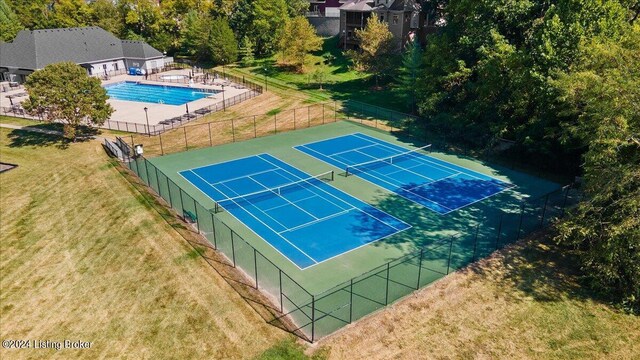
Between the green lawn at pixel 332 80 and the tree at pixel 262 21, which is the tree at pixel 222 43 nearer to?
the green lawn at pixel 332 80

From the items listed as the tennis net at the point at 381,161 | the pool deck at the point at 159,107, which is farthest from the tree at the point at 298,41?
the tennis net at the point at 381,161

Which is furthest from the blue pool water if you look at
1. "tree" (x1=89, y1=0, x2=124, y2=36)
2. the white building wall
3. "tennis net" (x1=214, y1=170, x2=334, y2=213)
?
"tennis net" (x1=214, y1=170, x2=334, y2=213)

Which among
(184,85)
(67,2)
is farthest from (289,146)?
(67,2)

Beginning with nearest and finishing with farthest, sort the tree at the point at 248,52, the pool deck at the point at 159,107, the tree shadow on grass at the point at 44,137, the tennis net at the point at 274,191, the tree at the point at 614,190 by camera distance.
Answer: the tree at the point at 614,190
the tennis net at the point at 274,191
the tree shadow on grass at the point at 44,137
the pool deck at the point at 159,107
the tree at the point at 248,52

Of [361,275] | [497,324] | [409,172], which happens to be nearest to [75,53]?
[409,172]

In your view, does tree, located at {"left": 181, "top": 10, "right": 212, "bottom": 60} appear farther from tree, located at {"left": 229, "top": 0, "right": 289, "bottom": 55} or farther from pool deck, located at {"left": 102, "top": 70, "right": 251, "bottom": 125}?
pool deck, located at {"left": 102, "top": 70, "right": 251, "bottom": 125}

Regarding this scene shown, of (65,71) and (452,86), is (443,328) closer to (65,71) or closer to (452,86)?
(452,86)
